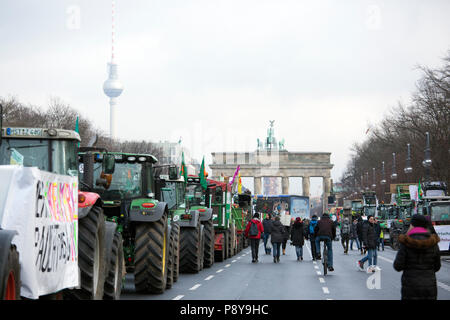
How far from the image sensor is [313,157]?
417 ft

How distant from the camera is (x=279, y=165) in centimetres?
12756

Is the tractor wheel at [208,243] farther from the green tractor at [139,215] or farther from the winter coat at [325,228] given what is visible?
the green tractor at [139,215]

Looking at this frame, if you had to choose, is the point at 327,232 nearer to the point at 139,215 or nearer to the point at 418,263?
the point at 139,215

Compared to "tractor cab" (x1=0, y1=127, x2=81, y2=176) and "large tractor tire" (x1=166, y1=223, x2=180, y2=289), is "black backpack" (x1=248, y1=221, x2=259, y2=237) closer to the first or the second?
"large tractor tire" (x1=166, y1=223, x2=180, y2=289)

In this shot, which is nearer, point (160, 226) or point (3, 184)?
point (3, 184)

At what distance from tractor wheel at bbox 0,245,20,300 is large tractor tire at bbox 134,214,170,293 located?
8060 millimetres

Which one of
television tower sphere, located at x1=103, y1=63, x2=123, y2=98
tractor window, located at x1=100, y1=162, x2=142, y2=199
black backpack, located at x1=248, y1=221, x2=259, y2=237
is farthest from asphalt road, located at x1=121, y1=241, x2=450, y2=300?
television tower sphere, located at x1=103, y1=63, x2=123, y2=98

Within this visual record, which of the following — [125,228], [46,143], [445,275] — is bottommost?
[445,275]

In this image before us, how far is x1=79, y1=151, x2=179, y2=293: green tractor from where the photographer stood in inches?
573

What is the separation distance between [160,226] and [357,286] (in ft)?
19.1

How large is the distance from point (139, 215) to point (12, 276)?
8.02 meters

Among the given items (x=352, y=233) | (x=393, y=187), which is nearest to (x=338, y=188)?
(x=393, y=187)

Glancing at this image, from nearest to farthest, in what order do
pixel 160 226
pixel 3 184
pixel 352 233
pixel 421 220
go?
pixel 3 184 → pixel 421 220 → pixel 160 226 → pixel 352 233
